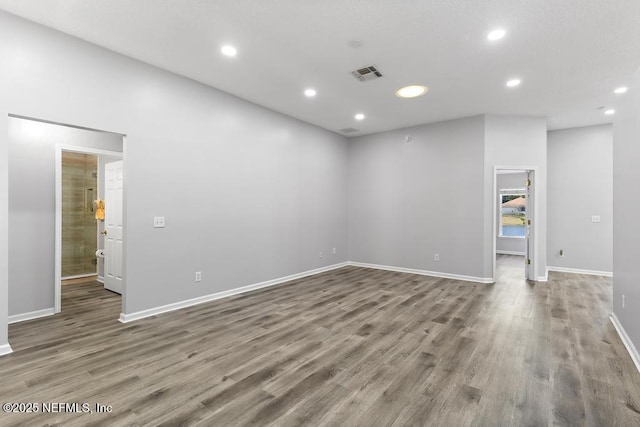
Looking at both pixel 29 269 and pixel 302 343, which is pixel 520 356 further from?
pixel 29 269

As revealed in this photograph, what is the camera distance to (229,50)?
11.3 ft

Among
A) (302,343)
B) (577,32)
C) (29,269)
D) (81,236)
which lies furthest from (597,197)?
(81,236)

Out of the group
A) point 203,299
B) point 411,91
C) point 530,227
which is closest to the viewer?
point 203,299

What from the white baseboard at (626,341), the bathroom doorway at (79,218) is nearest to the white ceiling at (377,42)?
the white baseboard at (626,341)

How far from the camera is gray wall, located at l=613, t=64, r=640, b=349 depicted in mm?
2729

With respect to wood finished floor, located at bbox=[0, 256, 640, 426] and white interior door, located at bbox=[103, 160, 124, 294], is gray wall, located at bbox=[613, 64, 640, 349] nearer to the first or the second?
wood finished floor, located at bbox=[0, 256, 640, 426]

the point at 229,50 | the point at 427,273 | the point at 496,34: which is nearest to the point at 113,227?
the point at 229,50

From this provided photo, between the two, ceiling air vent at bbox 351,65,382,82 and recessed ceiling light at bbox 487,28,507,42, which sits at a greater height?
ceiling air vent at bbox 351,65,382,82

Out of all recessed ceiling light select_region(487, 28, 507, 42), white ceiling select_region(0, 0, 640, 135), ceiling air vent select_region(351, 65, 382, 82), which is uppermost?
ceiling air vent select_region(351, 65, 382, 82)

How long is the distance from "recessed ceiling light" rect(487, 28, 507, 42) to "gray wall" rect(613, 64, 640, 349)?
1.20m

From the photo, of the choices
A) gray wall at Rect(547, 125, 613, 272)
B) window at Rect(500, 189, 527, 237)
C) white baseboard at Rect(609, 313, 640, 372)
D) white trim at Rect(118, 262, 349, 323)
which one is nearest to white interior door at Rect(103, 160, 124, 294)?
white trim at Rect(118, 262, 349, 323)

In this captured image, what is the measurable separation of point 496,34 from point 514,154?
11.2ft

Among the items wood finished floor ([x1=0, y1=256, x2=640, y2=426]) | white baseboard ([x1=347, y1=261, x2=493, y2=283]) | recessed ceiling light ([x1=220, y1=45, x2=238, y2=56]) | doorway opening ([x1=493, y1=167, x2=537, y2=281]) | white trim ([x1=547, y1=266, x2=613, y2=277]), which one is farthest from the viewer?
doorway opening ([x1=493, y1=167, x2=537, y2=281])

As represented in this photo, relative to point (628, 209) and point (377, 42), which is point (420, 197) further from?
point (377, 42)
